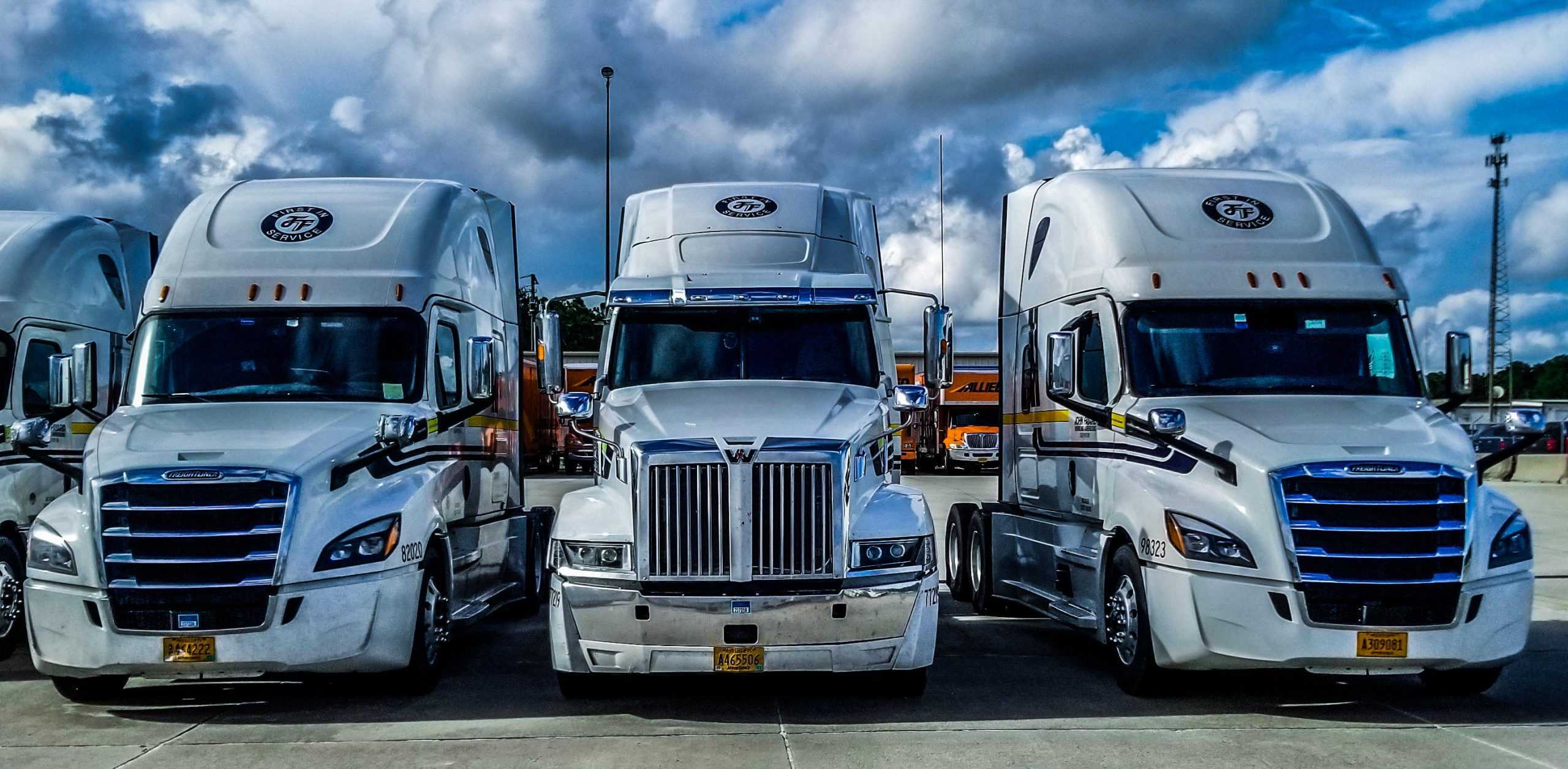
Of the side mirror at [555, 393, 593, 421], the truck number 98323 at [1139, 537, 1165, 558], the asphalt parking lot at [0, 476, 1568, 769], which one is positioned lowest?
the asphalt parking lot at [0, 476, 1568, 769]

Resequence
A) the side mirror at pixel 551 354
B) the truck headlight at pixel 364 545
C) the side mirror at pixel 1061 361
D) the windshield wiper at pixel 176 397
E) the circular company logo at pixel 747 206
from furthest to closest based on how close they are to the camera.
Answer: the circular company logo at pixel 747 206
the side mirror at pixel 551 354
the side mirror at pixel 1061 361
the windshield wiper at pixel 176 397
the truck headlight at pixel 364 545

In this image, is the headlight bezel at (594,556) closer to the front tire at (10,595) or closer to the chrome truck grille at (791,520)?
the chrome truck grille at (791,520)

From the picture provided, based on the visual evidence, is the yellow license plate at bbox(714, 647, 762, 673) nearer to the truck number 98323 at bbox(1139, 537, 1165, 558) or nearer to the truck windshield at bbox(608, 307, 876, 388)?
the truck windshield at bbox(608, 307, 876, 388)

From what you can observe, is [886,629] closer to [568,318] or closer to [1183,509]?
[1183,509]

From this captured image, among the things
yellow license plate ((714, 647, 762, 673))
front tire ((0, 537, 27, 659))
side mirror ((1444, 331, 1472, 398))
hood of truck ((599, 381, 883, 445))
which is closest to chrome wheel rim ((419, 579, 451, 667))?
hood of truck ((599, 381, 883, 445))

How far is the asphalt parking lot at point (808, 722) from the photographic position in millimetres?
8094

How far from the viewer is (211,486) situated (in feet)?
29.4

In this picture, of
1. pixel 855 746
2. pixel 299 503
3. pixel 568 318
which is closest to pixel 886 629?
pixel 855 746

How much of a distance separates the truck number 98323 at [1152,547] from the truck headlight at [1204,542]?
120mm

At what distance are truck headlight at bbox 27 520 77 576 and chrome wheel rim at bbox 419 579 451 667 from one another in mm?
2203

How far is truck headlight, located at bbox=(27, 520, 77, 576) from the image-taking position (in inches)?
357

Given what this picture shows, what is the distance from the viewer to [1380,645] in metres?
8.80

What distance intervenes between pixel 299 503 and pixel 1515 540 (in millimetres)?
7709

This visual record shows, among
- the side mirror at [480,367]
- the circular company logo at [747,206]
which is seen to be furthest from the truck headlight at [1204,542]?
the side mirror at [480,367]
